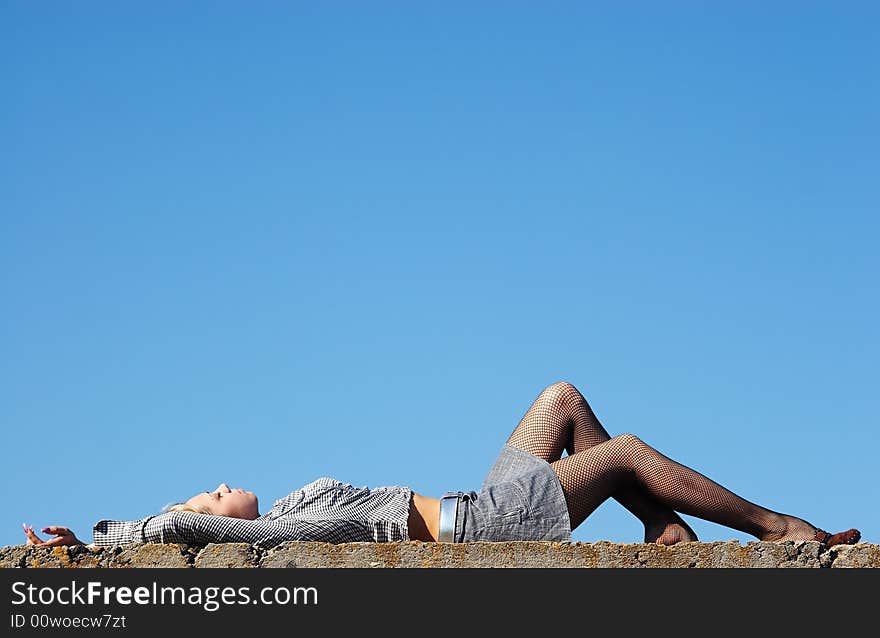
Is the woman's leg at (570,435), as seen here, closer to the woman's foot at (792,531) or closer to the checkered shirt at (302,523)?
the woman's foot at (792,531)

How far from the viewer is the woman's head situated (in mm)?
5551

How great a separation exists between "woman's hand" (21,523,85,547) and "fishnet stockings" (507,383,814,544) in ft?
7.16

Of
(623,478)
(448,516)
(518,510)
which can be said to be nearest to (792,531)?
(623,478)

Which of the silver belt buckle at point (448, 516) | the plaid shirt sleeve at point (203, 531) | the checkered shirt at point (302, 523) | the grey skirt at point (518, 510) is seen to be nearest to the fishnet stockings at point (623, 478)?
the grey skirt at point (518, 510)

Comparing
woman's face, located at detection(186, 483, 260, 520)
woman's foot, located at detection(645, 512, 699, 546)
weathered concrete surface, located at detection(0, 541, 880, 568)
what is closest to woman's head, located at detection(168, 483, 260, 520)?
woman's face, located at detection(186, 483, 260, 520)

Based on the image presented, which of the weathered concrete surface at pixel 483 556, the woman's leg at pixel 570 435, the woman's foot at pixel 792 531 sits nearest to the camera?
the weathered concrete surface at pixel 483 556

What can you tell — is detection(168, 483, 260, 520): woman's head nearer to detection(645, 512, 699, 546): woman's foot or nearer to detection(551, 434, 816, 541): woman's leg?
detection(551, 434, 816, 541): woman's leg

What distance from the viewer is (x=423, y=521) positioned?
5.59m

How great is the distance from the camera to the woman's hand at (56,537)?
16.8 ft
